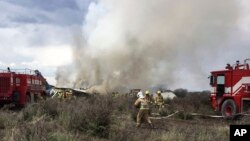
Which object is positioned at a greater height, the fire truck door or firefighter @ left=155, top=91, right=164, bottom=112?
the fire truck door

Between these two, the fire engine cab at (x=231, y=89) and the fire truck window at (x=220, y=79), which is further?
the fire truck window at (x=220, y=79)

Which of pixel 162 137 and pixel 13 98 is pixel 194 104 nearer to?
pixel 13 98

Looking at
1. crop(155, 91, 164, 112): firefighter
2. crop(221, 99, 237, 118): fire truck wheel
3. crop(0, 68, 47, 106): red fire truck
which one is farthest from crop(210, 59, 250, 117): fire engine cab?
crop(0, 68, 47, 106): red fire truck

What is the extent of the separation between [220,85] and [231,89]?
124 cm

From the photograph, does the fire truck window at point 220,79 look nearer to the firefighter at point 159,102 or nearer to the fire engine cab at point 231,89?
the fire engine cab at point 231,89

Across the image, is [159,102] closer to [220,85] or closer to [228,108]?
[220,85]

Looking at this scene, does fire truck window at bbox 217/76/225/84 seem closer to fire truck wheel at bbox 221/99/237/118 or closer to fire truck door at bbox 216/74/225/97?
fire truck door at bbox 216/74/225/97

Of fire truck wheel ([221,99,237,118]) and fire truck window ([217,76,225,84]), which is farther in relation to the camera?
A: fire truck window ([217,76,225,84])

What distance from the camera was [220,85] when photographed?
88.5ft

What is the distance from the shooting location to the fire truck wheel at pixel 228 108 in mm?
25312

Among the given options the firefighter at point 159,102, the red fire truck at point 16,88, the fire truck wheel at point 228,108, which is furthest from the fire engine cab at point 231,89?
the red fire truck at point 16,88

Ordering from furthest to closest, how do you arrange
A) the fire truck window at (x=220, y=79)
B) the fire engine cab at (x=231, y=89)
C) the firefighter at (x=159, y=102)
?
1. the firefighter at (x=159, y=102)
2. the fire truck window at (x=220, y=79)
3. the fire engine cab at (x=231, y=89)

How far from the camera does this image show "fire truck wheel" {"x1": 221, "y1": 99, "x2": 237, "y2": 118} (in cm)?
2531

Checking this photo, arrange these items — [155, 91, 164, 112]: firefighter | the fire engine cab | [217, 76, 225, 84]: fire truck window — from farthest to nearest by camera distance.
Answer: [155, 91, 164, 112]: firefighter
[217, 76, 225, 84]: fire truck window
the fire engine cab
